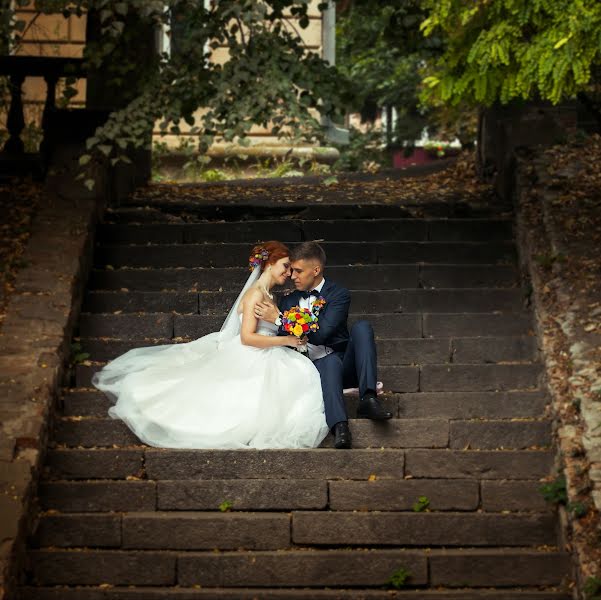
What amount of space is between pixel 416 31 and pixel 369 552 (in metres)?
6.70

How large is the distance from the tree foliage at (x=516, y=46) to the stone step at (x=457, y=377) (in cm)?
204

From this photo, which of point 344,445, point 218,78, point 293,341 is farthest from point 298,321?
point 218,78

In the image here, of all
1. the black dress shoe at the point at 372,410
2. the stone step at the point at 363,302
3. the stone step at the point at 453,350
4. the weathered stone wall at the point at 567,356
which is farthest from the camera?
the stone step at the point at 363,302

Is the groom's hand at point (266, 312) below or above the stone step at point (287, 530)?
above

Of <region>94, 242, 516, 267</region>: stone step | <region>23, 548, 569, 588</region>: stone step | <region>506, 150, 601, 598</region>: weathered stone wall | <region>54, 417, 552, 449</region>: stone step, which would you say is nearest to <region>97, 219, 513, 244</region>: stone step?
<region>94, 242, 516, 267</region>: stone step

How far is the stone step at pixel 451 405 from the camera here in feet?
30.0

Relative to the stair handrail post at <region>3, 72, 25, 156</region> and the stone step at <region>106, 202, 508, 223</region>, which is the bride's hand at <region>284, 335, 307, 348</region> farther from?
the stair handrail post at <region>3, 72, 25, 156</region>

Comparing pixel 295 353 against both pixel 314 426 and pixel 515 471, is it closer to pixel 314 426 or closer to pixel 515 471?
pixel 314 426

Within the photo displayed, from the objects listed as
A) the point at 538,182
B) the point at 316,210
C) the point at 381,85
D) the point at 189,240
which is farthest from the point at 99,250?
the point at 381,85

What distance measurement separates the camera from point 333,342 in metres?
9.21

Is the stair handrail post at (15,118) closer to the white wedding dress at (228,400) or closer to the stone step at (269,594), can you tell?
the white wedding dress at (228,400)

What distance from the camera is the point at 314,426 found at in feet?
28.2

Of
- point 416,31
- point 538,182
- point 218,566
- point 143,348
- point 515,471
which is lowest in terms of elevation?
point 218,566

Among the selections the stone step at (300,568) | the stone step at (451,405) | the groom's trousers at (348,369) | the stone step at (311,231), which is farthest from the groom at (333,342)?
the stone step at (311,231)
